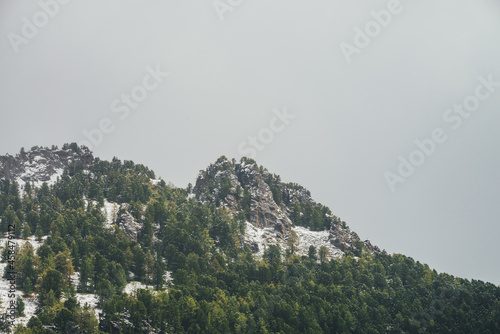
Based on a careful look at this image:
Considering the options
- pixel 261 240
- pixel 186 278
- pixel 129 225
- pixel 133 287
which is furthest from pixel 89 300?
pixel 261 240

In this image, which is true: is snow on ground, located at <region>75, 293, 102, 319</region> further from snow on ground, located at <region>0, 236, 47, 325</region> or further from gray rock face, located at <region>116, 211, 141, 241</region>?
gray rock face, located at <region>116, 211, 141, 241</region>

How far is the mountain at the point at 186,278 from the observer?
98562mm

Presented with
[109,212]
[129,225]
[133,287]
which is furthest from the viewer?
[109,212]

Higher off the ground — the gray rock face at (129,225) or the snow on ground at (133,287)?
the gray rock face at (129,225)

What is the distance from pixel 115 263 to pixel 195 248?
39.5m

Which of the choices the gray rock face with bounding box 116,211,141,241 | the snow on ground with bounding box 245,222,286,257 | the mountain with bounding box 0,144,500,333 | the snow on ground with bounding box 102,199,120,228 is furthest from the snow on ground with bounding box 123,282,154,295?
the snow on ground with bounding box 245,222,286,257

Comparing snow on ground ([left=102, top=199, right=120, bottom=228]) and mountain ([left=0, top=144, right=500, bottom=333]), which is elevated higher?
snow on ground ([left=102, top=199, right=120, bottom=228])

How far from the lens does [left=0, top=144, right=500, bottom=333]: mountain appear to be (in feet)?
323

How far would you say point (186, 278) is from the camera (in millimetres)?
126625

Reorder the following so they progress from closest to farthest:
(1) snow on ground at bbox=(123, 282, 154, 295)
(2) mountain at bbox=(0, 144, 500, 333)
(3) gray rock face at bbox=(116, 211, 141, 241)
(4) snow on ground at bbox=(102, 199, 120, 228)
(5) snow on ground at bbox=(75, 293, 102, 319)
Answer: (2) mountain at bbox=(0, 144, 500, 333)
(5) snow on ground at bbox=(75, 293, 102, 319)
(1) snow on ground at bbox=(123, 282, 154, 295)
(3) gray rock face at bbox=(116, 211, 141, 241)
(4) snow on ground at bbox=(102, 199, 120, 228)

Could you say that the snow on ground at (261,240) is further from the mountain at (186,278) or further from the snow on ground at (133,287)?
the snow on ground at (133,287)

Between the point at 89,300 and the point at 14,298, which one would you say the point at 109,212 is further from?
the point at 14,298

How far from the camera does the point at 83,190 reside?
190 m

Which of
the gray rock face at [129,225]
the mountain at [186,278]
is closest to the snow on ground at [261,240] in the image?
the mountain at [186,278]
